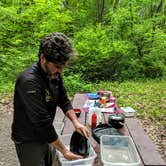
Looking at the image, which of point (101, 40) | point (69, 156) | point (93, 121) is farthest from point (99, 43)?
point (69, 156)

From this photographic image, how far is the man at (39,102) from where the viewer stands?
4.92 feet

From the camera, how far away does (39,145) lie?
166 centimetres

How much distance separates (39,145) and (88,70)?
706cm

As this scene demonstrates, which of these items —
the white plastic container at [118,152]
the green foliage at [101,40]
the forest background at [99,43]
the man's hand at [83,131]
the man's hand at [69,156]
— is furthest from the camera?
the green foliage at [101,40]

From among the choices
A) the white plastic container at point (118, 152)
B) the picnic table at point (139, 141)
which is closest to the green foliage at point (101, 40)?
the picnic table at point (139, 141)

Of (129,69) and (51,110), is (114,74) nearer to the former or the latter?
(129,69)

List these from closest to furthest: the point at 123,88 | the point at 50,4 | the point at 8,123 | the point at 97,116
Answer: the point at 97,116 < the point at 8,123 < the point at 123,88 < the point at 50,4

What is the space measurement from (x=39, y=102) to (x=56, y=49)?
0.31 metres

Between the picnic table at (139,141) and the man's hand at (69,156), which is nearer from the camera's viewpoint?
the man's hand at (69,156)

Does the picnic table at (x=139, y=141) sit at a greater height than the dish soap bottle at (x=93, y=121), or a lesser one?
lesser

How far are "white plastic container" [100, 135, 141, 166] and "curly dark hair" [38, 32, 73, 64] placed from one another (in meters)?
Answer: 0.71

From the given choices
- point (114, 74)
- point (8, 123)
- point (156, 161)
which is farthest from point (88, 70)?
point (156, 161)

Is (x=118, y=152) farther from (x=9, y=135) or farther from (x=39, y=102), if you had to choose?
(x=9, y=135)

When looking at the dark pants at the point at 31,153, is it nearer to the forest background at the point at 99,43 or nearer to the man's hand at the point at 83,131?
the man's hand at the point at 83,131
